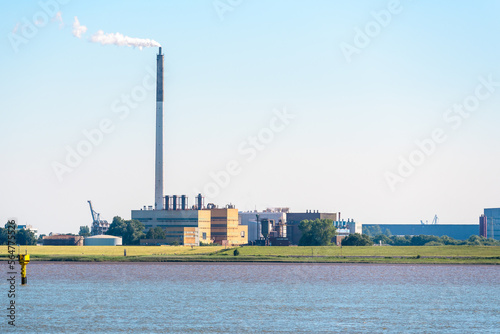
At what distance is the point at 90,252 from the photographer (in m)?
199

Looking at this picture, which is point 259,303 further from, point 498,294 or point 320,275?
point 320,275

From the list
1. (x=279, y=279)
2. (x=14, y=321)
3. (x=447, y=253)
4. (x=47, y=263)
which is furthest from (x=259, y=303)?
(x=447, y=253)

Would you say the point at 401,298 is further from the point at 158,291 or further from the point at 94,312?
the point at 94,312

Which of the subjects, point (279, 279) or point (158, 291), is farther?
point (279, 279)

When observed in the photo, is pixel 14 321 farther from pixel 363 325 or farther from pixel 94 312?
pixel 363 325

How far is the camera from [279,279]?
11644 centimetres

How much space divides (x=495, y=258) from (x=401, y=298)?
285ft

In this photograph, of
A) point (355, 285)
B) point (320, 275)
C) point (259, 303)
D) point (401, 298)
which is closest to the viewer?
point (259, 303)

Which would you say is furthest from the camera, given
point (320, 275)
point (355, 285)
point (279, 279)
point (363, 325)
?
point (320, 275)

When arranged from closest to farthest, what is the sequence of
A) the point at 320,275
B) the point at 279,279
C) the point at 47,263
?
the point at 279,279
the point at 320,275
the point at 47,263

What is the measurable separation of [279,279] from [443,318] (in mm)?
50654

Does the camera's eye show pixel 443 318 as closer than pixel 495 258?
Yes

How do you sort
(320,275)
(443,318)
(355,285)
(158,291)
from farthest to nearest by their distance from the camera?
1. (320,275)
2. (355,285)
3. (158,291)
4. (443,318)

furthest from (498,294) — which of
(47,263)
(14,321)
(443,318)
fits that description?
(47,263)
